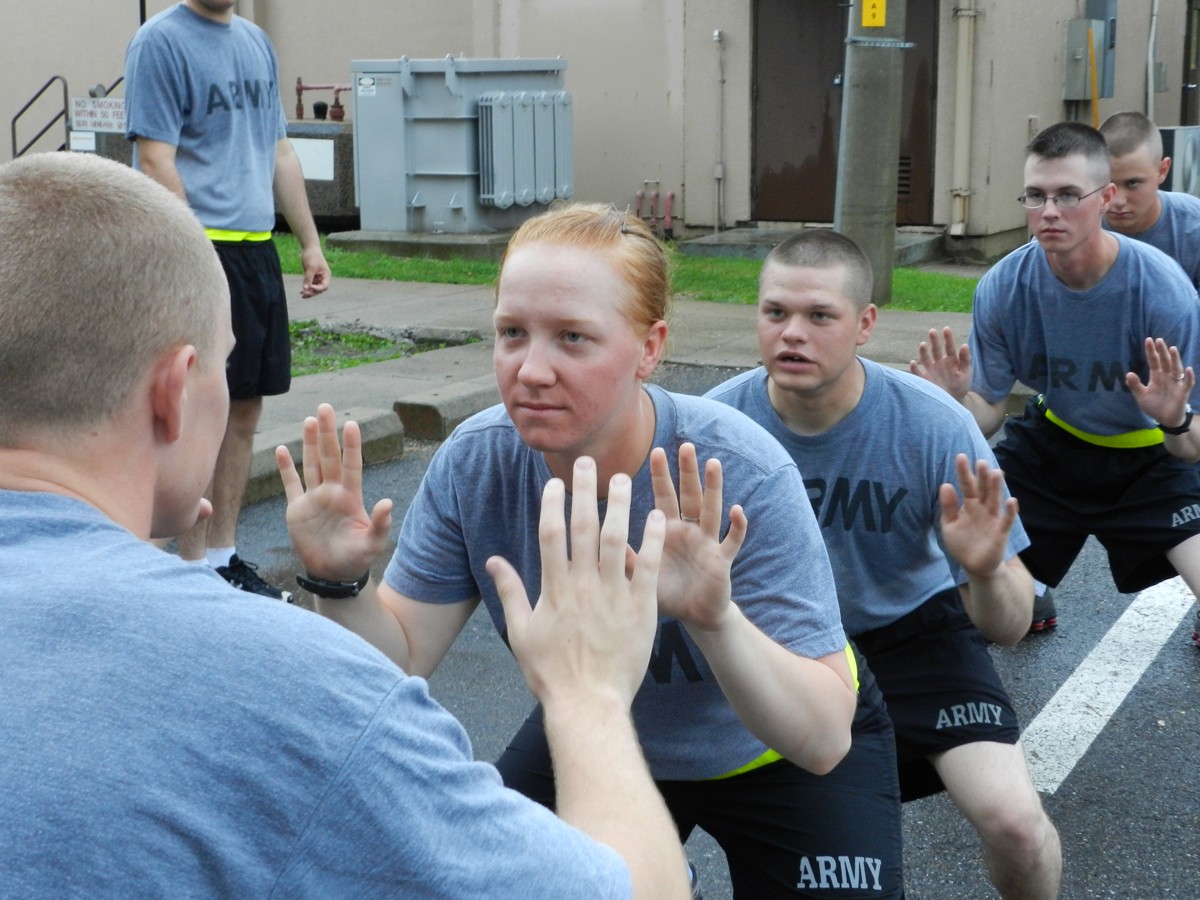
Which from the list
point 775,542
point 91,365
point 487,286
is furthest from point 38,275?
point 487,286

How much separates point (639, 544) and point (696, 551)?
0.53m

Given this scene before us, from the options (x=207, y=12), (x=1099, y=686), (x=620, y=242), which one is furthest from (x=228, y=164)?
(x=1099, y=686)

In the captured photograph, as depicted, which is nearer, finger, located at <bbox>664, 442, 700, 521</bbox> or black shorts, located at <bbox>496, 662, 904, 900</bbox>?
finger, located at <bbox>664, 442, 700, 521</bbox>

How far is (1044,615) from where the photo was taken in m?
5.75

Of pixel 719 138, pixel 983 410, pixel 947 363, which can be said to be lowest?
pixel 983 410

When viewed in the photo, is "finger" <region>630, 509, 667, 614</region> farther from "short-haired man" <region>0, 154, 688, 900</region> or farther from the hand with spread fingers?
the hand with spread fingers

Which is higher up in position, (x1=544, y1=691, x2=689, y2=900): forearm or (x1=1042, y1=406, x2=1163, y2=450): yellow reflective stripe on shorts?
(x1=544, y1=691, x2=689, y2=900): forearm

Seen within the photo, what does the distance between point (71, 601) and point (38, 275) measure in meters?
0.34

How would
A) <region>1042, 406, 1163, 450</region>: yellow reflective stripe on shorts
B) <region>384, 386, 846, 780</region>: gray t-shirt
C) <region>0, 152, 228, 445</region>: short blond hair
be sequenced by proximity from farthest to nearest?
<region>1042, 406, 1163, 450</region>: yellow reflective stripe on shorts, <region>384, 386, 846, 780</region>: gray t-shirt, <region>0, 152, 228, 445</region>: short blond hair

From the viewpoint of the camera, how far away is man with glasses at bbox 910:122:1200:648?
5047 mm

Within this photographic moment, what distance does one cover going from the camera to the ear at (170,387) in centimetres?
163

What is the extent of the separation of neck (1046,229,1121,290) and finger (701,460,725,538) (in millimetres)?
3098

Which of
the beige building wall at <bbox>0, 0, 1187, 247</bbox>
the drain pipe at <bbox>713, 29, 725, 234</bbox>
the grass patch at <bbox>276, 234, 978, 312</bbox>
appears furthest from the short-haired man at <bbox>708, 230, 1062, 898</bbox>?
the drain pipe at <bbox>713, 29, 725, 234</bbox>

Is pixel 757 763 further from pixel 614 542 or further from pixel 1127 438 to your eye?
pixel 1127 438
